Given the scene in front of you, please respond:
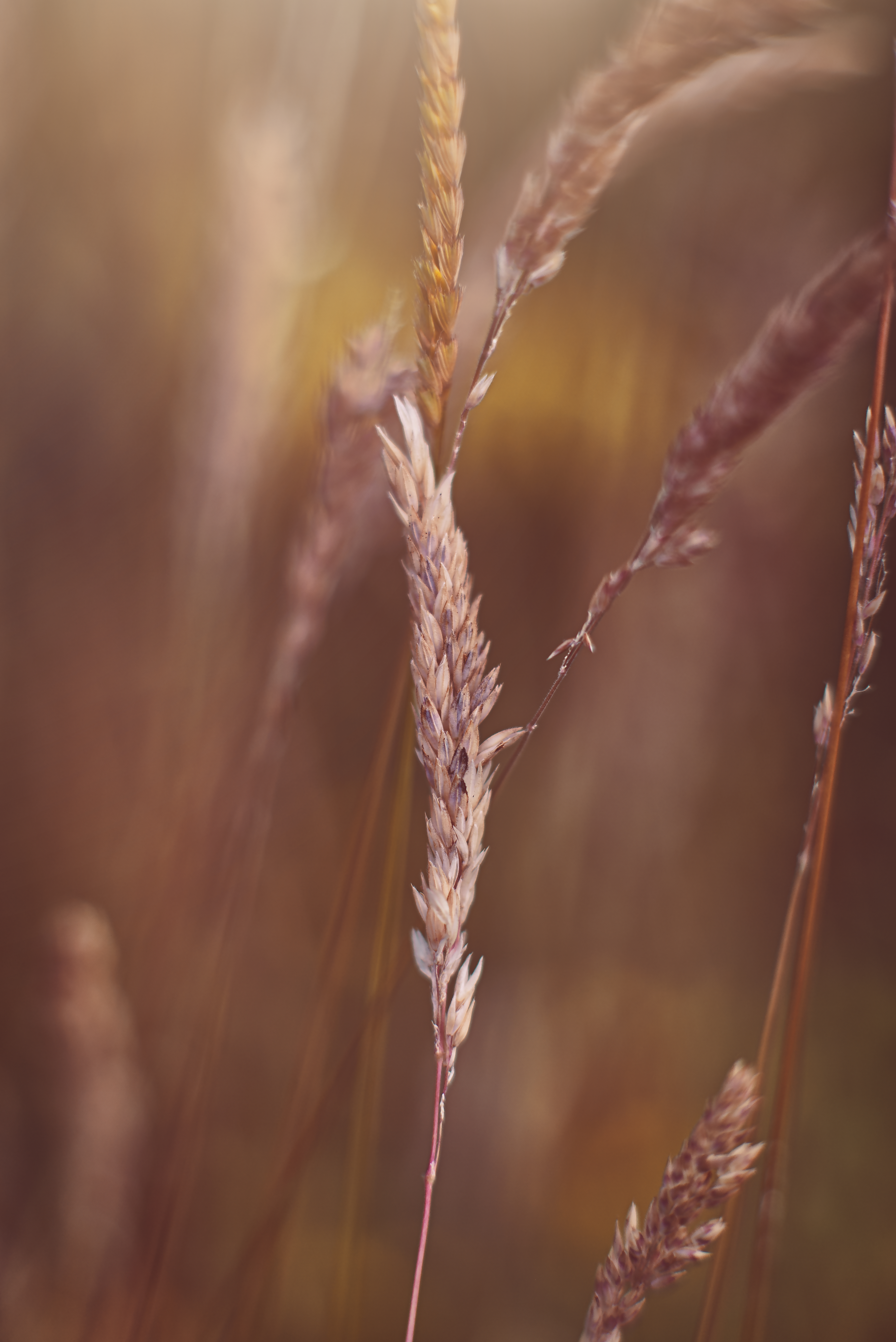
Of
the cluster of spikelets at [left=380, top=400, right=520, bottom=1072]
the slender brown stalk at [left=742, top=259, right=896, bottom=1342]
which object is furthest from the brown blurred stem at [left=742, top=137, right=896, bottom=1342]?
the cluster of spikelets at [left=380, top=400, right=520, bottom=1072]

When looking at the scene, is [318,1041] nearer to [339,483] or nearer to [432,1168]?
[432,1168]

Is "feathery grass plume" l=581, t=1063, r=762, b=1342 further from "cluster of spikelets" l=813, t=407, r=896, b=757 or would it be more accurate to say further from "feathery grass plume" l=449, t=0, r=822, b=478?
"feathery grass plume" l=449, t=0, r=822, b=478

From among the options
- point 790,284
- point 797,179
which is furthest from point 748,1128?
point 797,179

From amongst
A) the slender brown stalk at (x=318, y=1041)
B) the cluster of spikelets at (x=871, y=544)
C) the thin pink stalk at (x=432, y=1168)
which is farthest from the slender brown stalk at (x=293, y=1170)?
the cluster of spikelets at (x=871, y=544)

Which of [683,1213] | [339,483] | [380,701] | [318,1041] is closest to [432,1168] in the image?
[683,1213]

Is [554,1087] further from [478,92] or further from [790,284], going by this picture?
[478,92]

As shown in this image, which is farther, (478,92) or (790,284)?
(478,92)

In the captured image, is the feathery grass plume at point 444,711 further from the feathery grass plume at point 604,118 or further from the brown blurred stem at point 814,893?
the brown blurred stem at point 814,893
